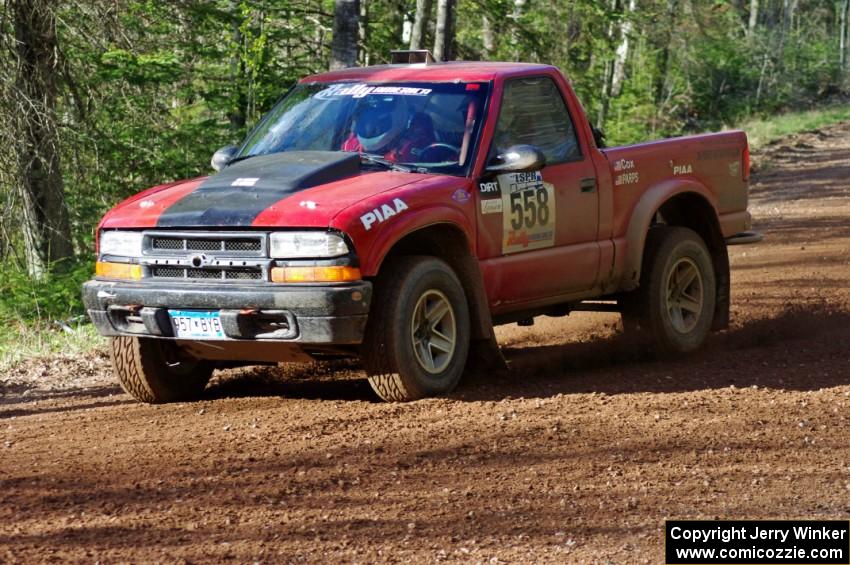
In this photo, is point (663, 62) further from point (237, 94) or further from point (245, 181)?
point (245, 181)

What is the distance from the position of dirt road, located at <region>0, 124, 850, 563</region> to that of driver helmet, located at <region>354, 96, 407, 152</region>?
58.6 inches

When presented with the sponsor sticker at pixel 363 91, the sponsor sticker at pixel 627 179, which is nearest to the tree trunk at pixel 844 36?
the sponsor sticker at pixel 627 179

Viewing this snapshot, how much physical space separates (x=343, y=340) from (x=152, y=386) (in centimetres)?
149

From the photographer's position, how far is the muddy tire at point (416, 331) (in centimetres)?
649

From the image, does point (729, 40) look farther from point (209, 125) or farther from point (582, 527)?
point (582, 527)

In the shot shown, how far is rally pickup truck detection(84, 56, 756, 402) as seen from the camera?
6320 millimetres

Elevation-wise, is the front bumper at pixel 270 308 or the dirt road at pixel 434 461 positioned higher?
the front bumper at pixel 270 308

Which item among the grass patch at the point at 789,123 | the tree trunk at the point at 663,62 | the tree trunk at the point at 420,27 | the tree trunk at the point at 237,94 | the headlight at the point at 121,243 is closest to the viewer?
the headlight at the point at 121,243

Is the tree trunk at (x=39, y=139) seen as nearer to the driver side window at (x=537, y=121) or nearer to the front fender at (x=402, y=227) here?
the driver side window at (x=537, y=121)

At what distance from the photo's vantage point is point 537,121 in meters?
7.79

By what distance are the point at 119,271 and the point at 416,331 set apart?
5.38ft

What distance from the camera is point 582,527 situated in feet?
15.5

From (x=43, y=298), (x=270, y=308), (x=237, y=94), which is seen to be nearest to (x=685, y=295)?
(x=270, y=308)

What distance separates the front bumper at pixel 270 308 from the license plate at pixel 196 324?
32mm
